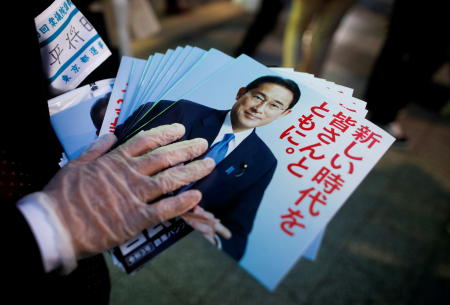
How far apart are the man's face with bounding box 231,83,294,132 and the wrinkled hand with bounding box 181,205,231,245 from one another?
0.20m

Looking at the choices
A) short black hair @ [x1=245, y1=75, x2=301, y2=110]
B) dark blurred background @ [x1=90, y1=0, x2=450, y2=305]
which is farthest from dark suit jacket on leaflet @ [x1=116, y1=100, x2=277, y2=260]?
dark blurred background @ [x1=90, y1=0, x2=450, y2=305]

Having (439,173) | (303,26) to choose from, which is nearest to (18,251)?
(303,26)

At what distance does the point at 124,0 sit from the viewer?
70.4 inches

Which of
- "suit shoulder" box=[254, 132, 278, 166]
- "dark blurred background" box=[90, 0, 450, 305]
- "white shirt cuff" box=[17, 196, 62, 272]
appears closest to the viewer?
"white shirt cuff" box=[17, 196, 62, 272]

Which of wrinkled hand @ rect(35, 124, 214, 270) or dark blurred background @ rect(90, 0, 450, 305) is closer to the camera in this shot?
wrinkled hand @ rect(35, 124, 214, 270)

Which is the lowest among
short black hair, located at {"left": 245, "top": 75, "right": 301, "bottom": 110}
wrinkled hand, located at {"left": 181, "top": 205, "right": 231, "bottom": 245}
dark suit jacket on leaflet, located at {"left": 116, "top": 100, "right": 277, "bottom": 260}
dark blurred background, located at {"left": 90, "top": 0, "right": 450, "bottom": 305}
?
dark blurred background, located at {"left": 90, "top": 0, "right": 450, "bottom": 305}

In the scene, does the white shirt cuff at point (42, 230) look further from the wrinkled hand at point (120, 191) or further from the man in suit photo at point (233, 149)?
the man in suit photo at point (233, 149)

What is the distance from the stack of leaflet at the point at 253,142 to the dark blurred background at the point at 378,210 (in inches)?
30.3

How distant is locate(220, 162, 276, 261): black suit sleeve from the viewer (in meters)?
0.52

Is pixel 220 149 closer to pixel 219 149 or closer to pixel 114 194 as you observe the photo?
pixel 219 149

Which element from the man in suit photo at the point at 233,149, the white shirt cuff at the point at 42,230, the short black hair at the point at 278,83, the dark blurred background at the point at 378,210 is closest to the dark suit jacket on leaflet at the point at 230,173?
the man in suit photo at the point at 233,149

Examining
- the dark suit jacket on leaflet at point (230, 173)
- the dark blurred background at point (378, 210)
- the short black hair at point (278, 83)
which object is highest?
the short black hair at point (278, 83)

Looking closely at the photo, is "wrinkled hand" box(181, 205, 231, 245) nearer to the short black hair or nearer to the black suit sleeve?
the black suit sleeve

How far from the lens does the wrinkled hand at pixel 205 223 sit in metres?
0.54
